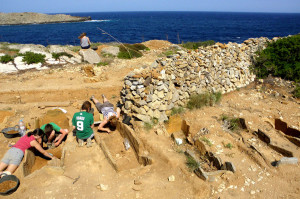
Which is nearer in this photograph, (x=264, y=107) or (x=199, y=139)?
(x=199, y=139)

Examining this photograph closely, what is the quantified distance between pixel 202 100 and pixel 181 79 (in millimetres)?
1226

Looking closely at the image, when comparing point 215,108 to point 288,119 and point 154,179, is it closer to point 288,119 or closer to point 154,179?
point 288,119

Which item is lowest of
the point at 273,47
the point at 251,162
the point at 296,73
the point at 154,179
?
the point at 154,179

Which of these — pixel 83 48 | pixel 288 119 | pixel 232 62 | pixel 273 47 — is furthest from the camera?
pixel 83 48

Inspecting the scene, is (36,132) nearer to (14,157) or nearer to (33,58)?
(14,157)

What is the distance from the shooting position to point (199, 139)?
20.1 feet

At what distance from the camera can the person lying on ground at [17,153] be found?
4.91 metres

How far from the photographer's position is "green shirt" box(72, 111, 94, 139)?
19.3 ft

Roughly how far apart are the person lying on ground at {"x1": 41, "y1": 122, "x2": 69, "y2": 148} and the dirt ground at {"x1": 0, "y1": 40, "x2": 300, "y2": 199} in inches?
17.0

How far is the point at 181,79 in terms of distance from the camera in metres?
8.18

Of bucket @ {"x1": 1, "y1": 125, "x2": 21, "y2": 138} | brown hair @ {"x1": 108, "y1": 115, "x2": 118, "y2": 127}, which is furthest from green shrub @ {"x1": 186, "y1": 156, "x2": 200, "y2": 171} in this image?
bucket @ {"x1": 1, "y1": 125, "x2": 21, "y2": 138}

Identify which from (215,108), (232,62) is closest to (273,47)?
(232,62)

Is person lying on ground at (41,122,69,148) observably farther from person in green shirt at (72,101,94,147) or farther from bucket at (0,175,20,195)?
bucket at (0,175,20,195)

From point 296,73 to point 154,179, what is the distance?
10151 millimetres
